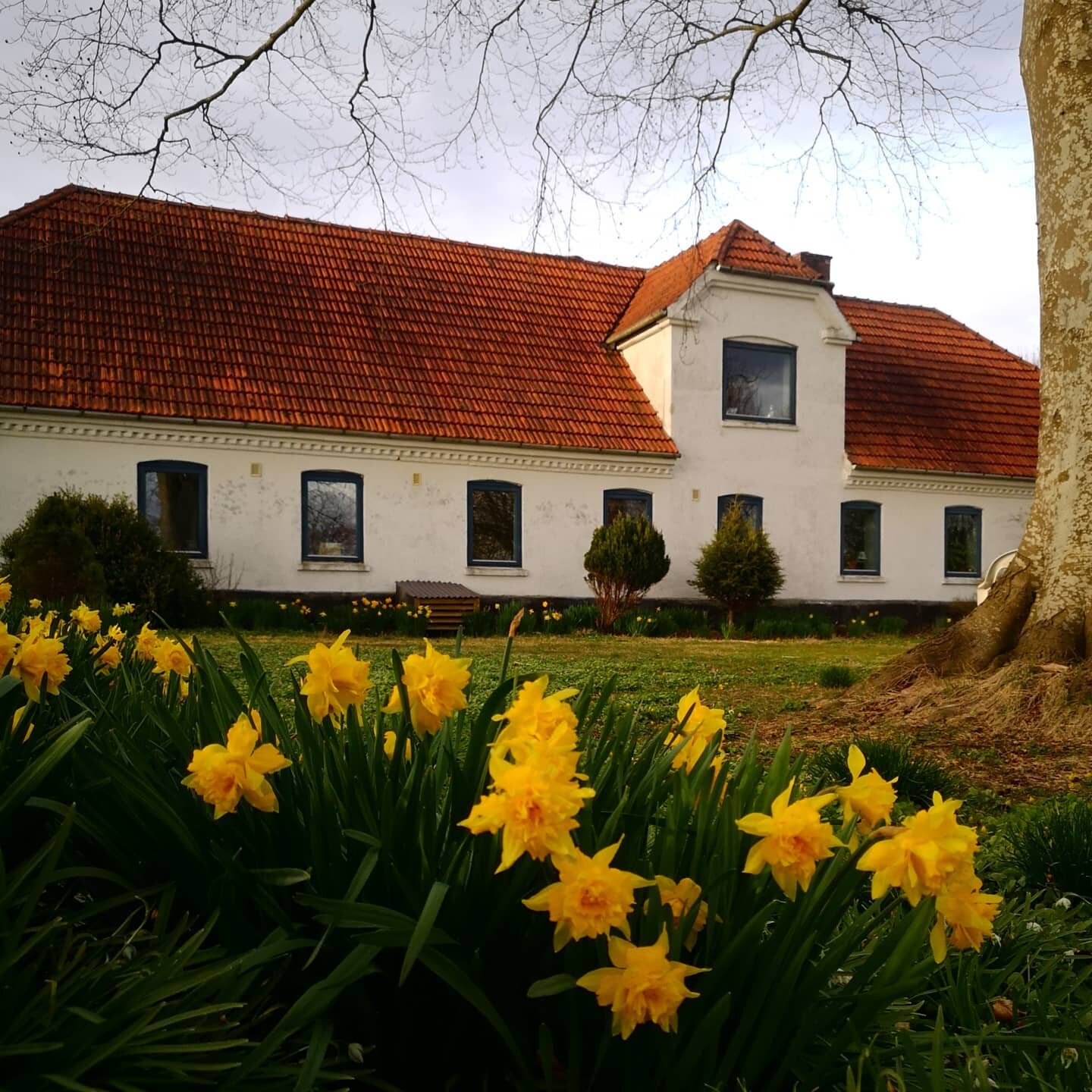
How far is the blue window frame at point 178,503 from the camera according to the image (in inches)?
663

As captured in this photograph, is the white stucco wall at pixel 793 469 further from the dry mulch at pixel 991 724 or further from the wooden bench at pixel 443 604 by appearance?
the dry mulch at pixel 991 724

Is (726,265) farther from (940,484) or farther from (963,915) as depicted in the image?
(963,915)

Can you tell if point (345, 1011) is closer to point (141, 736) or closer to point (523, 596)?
point (141, 736)

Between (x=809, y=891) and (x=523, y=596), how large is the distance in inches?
680

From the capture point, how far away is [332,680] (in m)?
1.83

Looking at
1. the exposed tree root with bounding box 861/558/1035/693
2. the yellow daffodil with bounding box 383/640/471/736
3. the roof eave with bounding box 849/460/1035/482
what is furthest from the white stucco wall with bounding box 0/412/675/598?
the yellow daffodil with bounding box 383/640/471/736

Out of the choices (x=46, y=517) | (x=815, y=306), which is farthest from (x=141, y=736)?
(x=815, y=306)

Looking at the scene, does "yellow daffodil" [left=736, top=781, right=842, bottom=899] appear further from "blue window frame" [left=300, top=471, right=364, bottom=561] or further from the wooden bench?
"blue window frame" [left=300, top=471, right=364, bottom=561]

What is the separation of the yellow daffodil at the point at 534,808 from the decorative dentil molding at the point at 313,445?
54.7ft

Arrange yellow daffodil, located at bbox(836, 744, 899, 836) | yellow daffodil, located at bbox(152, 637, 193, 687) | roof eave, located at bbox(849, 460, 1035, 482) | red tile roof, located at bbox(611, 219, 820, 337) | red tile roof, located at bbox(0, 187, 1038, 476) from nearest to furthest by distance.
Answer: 1. yellow daffodil, located at bbox(836, 744, 899, 836)
2. yellow daffodil, located at bbox(152, 637, 193, 687)
3. red tile roof, located at bbox(0, 187, 1038, 476)
4. red tile roof, located at bbox(611, 219, 820, 337)
5. roof eave, located at bbox(849, 460, 1035, 482)

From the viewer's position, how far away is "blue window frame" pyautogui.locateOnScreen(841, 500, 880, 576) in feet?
70.4

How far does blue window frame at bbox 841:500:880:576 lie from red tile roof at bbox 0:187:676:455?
15.8 ft

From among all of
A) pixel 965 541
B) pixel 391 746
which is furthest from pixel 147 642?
pixel 965 541

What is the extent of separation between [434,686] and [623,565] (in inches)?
615
